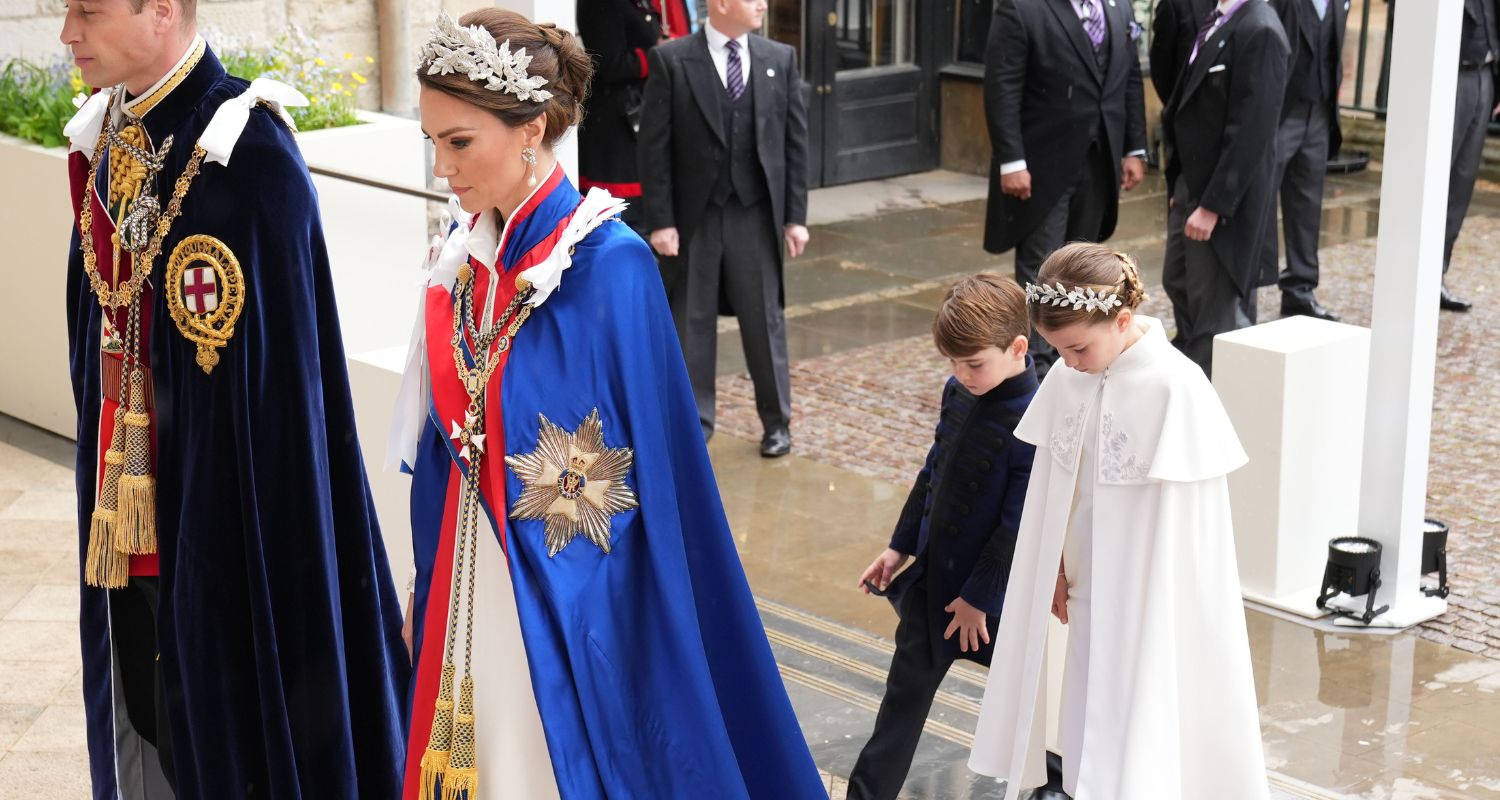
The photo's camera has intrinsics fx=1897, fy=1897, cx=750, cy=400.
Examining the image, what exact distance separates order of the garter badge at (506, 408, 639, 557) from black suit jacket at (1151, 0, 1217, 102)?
19.4ft

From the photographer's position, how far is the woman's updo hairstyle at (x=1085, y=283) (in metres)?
3.55

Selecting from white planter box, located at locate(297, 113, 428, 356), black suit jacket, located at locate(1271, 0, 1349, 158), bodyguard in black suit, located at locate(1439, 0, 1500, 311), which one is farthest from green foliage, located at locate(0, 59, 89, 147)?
bodyguard in black suit, located at locate(1439, 0, 1500, 311)

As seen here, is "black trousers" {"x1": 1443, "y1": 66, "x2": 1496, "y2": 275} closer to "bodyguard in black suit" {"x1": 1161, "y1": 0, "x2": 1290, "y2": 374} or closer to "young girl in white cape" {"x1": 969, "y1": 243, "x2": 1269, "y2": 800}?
"bodyguard in black suit" {"x1": 1161, "y1": 0, "x2": 1290, "y2": 374}

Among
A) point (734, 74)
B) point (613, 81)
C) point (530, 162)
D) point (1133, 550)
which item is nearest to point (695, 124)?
point (734, 74)

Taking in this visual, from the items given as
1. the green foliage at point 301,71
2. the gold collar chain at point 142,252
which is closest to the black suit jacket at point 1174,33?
the green foliage at point 301,71

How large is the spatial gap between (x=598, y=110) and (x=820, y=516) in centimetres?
254

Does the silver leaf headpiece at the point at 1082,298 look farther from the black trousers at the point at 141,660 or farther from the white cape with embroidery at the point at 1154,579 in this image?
the black trousers at the point at 141,660

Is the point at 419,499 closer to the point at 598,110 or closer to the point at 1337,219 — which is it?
the point at 598,110

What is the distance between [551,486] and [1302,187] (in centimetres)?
628

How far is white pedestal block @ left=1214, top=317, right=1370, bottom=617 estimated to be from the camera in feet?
18.0

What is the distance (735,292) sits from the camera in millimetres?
6906

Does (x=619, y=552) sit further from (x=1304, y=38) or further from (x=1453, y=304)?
(x=1453, y=304)

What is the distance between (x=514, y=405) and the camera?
2916 millimetres

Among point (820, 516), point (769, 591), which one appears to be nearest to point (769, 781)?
point (769, 591)
